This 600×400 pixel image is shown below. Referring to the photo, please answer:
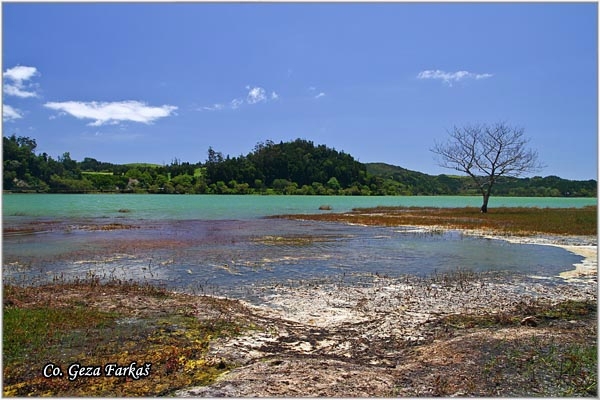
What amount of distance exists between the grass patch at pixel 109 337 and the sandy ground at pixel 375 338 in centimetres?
58

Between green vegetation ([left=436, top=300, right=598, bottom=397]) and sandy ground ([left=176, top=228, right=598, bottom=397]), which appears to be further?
green vegetation ([left=436, top=300, right=598, bottom=397])

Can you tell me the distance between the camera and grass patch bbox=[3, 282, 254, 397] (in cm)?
607

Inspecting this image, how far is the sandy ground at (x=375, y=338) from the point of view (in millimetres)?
5898

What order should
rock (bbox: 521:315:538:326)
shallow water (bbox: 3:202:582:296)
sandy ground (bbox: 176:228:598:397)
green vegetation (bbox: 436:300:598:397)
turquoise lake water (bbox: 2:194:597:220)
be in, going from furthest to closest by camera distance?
turquoise lake water (bbox: 2:194:597:220), shallow water (bbox: 3:202:582:296), rock (bbox: 521:315:538:326), green vegetation (bbox: 436:300:598:397), sandy ground (bbox: 176:228:598:397)

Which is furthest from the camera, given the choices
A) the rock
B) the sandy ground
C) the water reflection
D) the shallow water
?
the water reflection

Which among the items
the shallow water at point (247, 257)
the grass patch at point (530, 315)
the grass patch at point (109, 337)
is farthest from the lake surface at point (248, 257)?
the grass patch at point (530, 315)

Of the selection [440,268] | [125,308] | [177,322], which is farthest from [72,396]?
[440,268]

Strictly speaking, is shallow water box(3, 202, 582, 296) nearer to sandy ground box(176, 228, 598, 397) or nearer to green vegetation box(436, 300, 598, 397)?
sandy ground box(176, 228, 598, 397)

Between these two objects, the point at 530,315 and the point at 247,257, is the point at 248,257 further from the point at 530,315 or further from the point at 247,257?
the point at 530,315

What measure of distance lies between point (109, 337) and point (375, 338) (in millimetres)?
5434

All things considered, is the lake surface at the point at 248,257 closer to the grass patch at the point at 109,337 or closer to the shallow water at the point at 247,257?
the shallow water at the point at 247,257

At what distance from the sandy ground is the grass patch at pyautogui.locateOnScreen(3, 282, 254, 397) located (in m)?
0.58

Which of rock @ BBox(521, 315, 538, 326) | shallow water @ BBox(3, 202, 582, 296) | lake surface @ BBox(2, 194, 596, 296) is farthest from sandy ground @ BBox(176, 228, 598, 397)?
lake surface @ BBox(2, 194, 596, 296)

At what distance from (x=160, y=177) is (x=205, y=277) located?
19484cm
